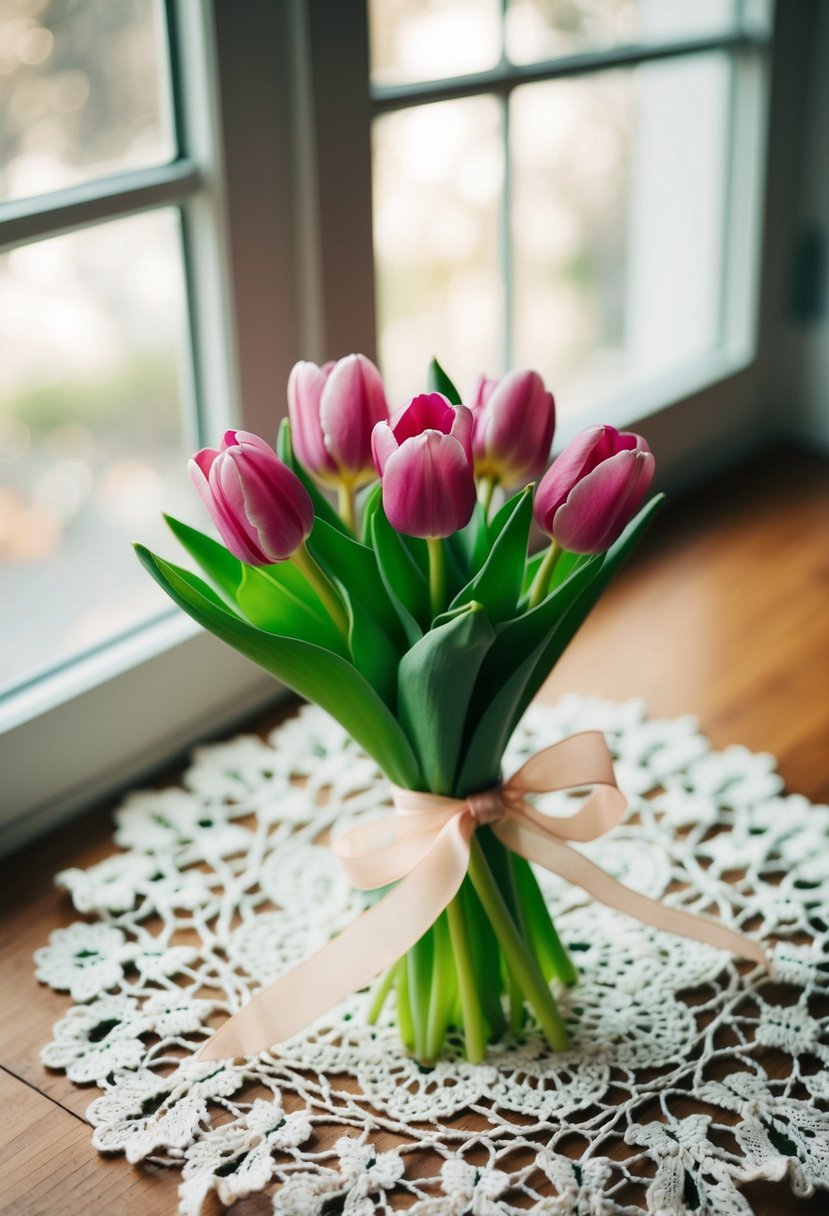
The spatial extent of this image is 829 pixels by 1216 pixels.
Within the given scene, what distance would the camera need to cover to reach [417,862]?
0.83m

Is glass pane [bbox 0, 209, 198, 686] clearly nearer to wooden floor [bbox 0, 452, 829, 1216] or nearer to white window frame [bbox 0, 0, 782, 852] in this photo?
white window frame [bbox 0, 0, 782, 852]

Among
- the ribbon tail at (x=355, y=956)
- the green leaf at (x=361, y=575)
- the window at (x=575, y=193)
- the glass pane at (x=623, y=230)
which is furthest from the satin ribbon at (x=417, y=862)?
the glass pane at (x=623, y=230)

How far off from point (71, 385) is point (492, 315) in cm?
53

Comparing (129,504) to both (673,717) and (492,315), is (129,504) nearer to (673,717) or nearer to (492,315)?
(492,315)

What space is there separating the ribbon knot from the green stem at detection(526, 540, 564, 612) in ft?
→ 0.38

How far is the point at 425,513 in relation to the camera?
0.73m

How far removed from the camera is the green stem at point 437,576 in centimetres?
78

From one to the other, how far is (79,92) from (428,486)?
0.64m

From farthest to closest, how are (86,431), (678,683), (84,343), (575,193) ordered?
(575,193)
(86,431)
(84,343)
(678,683)

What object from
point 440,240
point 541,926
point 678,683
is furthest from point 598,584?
point 440,240

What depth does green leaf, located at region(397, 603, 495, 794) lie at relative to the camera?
2.39 ft

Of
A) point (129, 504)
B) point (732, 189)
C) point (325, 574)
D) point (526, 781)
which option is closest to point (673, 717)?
point (526, 781)

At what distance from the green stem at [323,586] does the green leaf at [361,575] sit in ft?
0.03

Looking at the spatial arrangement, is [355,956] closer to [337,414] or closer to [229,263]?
[337,414]
